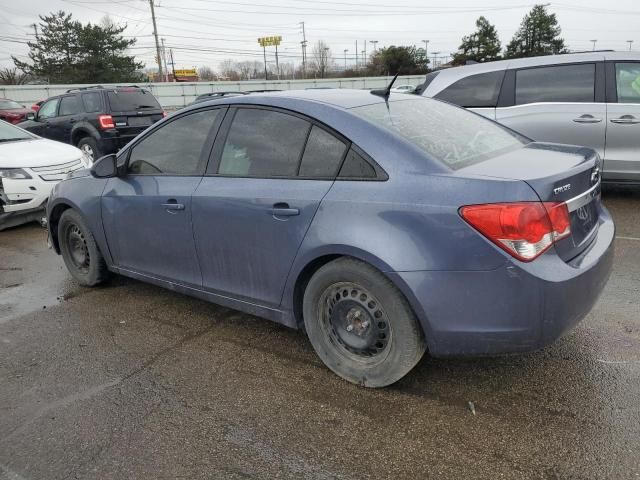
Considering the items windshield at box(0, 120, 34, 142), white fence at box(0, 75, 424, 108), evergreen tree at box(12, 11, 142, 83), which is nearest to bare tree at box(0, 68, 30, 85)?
evergreen tree at box(12, 11, 142, 83)

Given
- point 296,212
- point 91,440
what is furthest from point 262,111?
point 91,440

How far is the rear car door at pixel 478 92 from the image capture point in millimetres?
7039

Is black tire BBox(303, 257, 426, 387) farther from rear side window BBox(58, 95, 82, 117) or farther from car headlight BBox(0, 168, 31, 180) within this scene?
rear side window BBox(58, 95, 82, 117)

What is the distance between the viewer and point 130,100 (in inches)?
485

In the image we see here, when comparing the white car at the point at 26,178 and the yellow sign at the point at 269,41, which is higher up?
the yellow sign at the point at 269,41

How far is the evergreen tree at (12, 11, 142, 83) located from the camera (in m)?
50.8

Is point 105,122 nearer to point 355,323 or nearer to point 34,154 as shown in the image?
point 34,154

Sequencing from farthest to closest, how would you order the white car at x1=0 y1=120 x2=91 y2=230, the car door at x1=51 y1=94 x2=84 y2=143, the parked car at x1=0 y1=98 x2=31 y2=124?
the parked car at x1=0 y1=98 x2=31 y2=124, the car door at x1=51 y1=94 x2=84 y2=143, the white car at x1=0 y1=120 x2=91 y2=230

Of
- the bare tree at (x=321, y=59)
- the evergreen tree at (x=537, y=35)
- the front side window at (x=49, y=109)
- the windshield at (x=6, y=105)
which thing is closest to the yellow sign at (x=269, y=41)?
the bare tree at (x=321, y=59)

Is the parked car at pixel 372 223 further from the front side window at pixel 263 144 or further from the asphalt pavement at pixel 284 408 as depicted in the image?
the asphalt pavement at pixel 284 408

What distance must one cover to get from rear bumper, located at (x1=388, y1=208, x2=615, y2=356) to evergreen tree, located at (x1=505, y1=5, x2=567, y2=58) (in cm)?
6536

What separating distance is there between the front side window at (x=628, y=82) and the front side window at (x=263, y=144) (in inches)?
196

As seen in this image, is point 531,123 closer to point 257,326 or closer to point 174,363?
point 257,326

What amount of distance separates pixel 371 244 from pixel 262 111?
1.24 meters
